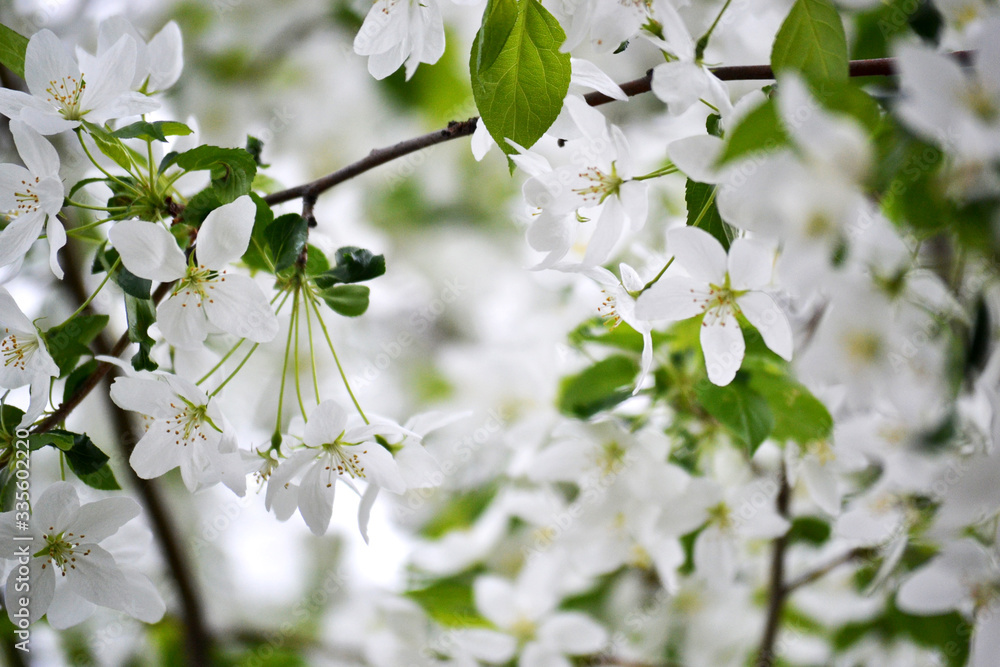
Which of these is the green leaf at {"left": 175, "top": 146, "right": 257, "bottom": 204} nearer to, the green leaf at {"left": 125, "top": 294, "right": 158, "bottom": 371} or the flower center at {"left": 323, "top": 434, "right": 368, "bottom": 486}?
the green leaf at {"left": 125, "top": 294, "right": 158, "bottom": 371}

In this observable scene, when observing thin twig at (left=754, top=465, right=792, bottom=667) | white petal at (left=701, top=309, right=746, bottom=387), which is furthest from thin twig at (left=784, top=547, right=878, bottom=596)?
white petal at (left=701, top=309, right=746, bottom=387)

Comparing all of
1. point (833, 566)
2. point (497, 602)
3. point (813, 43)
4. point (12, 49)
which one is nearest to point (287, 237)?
point (12, 49)

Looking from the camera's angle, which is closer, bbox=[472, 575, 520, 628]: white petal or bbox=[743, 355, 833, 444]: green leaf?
bbox=[743, 355, 833, 444]: green leaf

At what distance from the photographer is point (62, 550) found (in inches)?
26.0

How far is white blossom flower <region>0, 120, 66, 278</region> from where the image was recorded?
62 centimetres

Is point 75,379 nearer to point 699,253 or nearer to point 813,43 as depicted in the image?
Answer: point 699,253

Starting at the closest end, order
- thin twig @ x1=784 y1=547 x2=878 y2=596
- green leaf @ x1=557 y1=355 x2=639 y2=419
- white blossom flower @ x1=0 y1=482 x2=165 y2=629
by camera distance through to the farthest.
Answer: white blossom flower @ x1=0 y1=482 x2=165 y2=629 < green leaf @ x1=557 y1=355 x2=639 y2=419 < thin twig @ x1=784 y1=547 x2=878 y2=596

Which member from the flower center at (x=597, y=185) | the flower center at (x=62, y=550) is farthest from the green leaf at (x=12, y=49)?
the flower center at (x=597, y=185)

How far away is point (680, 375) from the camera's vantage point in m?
0.98

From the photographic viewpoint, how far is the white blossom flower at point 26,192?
A: 24.3 inches

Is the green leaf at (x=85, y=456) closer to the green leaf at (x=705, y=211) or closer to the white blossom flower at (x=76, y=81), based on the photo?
the white blossom flower at (x=76, y=81)

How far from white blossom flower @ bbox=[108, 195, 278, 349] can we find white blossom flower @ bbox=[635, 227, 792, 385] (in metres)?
0.34

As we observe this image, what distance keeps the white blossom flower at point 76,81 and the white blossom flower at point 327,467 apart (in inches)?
13.2

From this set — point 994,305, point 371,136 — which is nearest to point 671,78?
point 994,305
